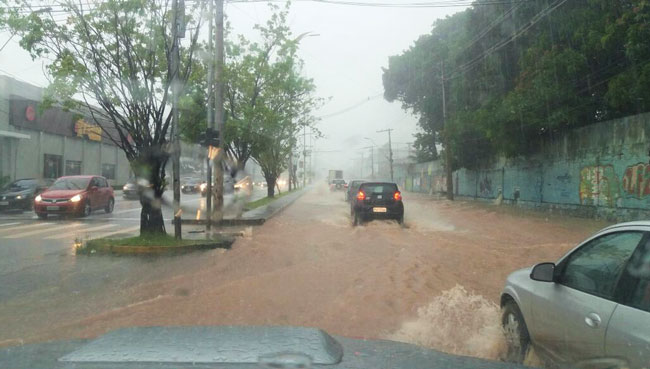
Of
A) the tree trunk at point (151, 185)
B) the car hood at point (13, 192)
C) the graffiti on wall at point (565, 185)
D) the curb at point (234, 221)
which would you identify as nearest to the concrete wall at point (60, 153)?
the car hood at point (13, 192)

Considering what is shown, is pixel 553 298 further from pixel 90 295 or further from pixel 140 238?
pixel 140 238

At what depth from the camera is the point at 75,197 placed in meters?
17.8

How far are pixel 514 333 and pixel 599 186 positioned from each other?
14947mm

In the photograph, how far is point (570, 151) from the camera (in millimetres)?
19234

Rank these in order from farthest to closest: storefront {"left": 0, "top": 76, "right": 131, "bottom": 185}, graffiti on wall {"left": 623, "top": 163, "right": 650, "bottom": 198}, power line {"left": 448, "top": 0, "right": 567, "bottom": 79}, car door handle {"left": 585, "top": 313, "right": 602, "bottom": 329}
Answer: storefront {"left": 0, "top": 76, "right": 131, "bottom": 185}, power line {"left": 448, "top": 0, "right": 567, "bottom": 79}, graffiti on wall {"left": 623, "top": 163, "right": 650, "bottom": 198}, car door handle {"left": 585, "top": 313, "right": 602, "bottom": 329}

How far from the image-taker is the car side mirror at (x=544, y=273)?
3.66 metres

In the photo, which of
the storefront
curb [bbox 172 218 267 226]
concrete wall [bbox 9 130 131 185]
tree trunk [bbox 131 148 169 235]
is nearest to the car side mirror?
tree trunk [bbox 131 148 169 235]

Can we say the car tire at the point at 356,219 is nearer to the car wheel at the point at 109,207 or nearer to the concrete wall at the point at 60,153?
the car wheel at the point at 109,207

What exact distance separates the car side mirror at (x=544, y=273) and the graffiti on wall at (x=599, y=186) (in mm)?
14288

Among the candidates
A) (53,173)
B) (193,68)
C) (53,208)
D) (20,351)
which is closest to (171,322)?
(20,351)

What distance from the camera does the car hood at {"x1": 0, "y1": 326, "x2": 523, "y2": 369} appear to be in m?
2.41

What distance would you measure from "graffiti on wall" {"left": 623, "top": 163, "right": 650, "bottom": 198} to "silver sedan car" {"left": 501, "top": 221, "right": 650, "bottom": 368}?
42.2ft

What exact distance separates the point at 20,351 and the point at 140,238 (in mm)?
8759

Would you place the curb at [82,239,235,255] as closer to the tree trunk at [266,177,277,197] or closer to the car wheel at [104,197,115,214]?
the car wheel at [104,197,115,214]
